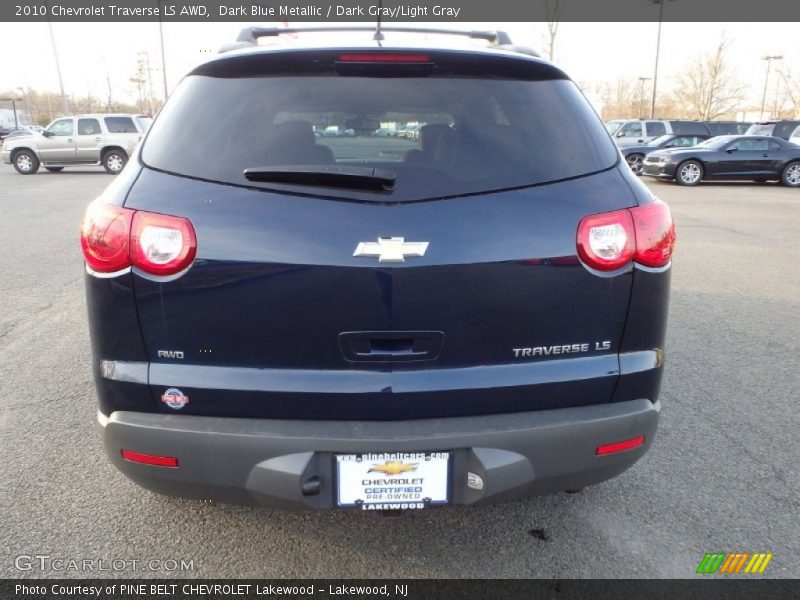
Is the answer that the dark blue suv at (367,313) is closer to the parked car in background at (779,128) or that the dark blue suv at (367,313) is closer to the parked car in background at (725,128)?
the parked car in background at (779,128)

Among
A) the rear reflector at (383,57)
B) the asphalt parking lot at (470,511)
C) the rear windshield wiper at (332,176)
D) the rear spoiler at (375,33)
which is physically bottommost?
the asphalt parking lot at (470,511)

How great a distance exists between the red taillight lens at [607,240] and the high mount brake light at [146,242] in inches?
47.3

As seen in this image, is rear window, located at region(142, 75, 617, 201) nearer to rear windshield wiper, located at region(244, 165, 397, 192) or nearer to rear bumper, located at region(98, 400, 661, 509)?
rear windshield wiper, located at region(244, 165, 397, 192)

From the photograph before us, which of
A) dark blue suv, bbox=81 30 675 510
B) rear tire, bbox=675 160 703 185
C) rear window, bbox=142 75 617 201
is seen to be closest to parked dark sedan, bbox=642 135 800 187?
rear tire, bbox=675 160 703 185

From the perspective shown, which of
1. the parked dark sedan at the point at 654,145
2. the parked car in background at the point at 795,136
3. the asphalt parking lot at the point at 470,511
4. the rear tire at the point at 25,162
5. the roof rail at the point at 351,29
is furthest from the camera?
the parked car in background at the point at 795,136

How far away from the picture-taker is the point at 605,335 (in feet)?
6.61

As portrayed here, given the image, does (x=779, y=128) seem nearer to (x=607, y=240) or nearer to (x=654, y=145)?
(x=654, y=145)

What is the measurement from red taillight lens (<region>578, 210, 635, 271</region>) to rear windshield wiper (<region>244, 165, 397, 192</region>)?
63 centimetres

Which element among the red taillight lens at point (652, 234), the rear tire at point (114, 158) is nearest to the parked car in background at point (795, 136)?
the rear tire at point (114, 158)

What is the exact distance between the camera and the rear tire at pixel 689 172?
1827 cm

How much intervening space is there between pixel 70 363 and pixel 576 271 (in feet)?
11.9

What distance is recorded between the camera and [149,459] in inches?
77.0

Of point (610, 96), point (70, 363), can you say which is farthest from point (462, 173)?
point (610, 96)

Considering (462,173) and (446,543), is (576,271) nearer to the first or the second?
(462,173)
